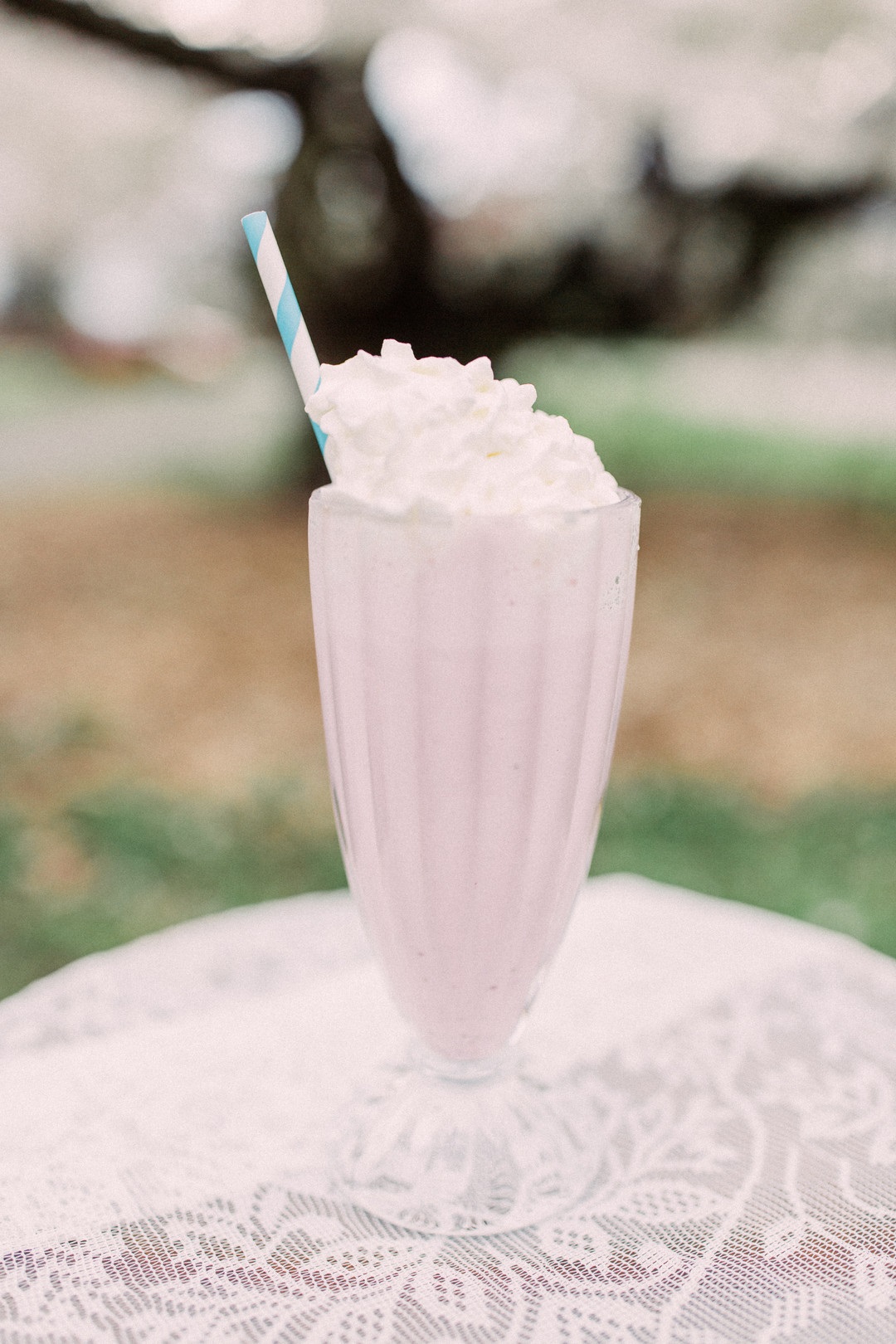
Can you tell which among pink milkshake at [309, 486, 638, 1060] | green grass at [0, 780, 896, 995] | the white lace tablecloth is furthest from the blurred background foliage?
pink milkshake at [309, 486, 638, 1060]

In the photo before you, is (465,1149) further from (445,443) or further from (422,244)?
(422,244)

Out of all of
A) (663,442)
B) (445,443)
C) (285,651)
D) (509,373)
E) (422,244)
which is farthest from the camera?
(663,442)

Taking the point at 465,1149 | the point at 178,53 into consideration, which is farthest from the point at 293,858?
the point at 178,53

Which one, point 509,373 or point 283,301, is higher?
point 283,301

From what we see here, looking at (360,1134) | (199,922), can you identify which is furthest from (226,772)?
(360,1134)

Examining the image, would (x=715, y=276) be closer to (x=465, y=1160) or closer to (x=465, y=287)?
(x=465, y=287)
